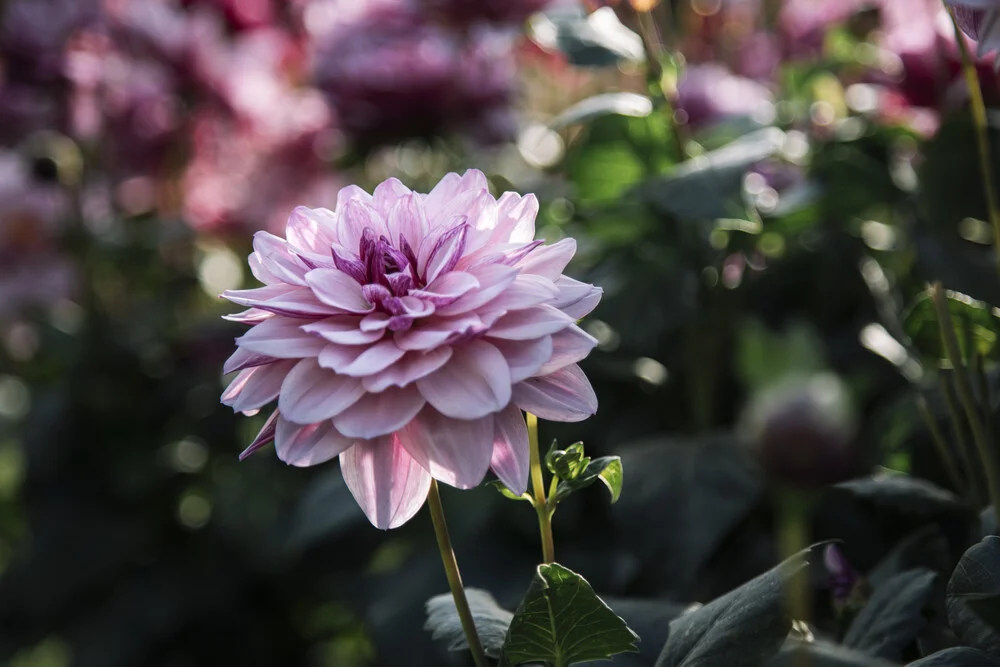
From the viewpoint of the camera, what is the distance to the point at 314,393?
406 mm

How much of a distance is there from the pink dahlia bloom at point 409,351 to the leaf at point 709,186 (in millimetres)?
263

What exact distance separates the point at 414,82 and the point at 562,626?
3.02ft

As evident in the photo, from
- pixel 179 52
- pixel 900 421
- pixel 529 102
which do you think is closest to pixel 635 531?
pixel 900 421

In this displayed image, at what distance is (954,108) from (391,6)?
2.47ft

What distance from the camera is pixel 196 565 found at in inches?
53.2

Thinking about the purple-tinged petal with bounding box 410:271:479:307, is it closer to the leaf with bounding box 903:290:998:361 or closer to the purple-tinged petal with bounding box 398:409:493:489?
the purple-tinged petal with bounding box 398:409:493:489

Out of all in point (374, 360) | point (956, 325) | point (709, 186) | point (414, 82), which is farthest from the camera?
point (414, 82)

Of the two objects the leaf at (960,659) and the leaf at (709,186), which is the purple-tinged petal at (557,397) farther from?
the leaf at (709,186)

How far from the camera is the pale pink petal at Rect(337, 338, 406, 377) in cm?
39

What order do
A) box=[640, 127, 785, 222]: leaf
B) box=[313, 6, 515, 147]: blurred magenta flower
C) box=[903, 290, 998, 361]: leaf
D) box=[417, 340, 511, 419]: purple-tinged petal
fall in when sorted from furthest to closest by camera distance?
box=[313, 6, 515, 147]: blurred magenta flower → box=[640, 127, 785, 222]: leaf → box=[903, 290, 998, 361]: leaf → box=[417, 340, 511, 419]: purple-tinged petal

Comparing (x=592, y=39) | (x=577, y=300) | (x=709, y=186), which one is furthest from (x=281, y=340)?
(x=592, y=39)

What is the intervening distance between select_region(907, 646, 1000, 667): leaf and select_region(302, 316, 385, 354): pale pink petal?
27 cm

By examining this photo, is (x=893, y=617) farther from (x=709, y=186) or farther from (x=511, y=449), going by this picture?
(x=709, y=186)

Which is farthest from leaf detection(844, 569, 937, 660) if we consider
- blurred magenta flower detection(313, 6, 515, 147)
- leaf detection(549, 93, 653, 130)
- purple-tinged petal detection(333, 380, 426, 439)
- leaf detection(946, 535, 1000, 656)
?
blurred magenta flower detection(313, 6, 515, 147)
